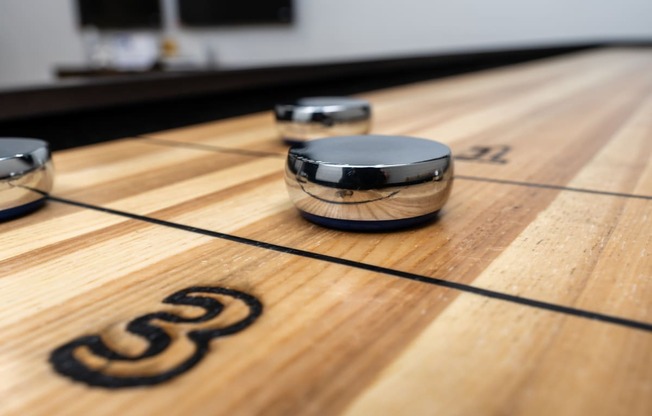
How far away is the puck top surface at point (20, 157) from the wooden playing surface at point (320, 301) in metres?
0.06

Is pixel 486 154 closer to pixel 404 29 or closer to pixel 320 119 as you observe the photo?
pixel 320 119

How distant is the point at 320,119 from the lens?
38.9 inches

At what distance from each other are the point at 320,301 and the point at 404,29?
6.39 metres

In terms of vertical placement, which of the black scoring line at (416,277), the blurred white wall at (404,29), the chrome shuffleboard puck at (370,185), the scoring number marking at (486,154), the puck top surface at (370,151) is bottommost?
the black scoring line at (416,277)

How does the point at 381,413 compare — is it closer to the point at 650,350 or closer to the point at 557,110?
the point at 650,350

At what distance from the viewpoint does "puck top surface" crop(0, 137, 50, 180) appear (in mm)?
613

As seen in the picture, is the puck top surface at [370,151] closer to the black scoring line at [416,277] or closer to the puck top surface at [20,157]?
the black scoring line at [416,277]

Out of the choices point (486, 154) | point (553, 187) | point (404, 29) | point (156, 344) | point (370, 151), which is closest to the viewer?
point (156, 344)

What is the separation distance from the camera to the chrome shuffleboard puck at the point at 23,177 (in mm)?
615

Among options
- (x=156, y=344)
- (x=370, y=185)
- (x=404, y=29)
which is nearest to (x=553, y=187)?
(x=370, y=185)

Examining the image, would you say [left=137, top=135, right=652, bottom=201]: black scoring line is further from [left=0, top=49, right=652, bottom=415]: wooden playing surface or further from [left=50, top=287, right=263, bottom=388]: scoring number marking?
[left=50, top=287, right=263, bottom=388]: scoring number marking

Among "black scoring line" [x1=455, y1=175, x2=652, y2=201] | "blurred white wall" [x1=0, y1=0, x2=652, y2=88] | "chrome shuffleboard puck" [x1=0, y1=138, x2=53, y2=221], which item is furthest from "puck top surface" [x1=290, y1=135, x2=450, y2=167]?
"blurred white wall" [x1=0, y1=0, x2=652, y2=88]

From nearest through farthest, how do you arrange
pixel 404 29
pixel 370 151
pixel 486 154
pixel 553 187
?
pixel 370 151, pixel 553 187, pixel 486 154, pixel 404 29

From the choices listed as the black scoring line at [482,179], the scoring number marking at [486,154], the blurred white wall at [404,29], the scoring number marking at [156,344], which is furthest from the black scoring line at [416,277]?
the blurred white wall at [404,29]
